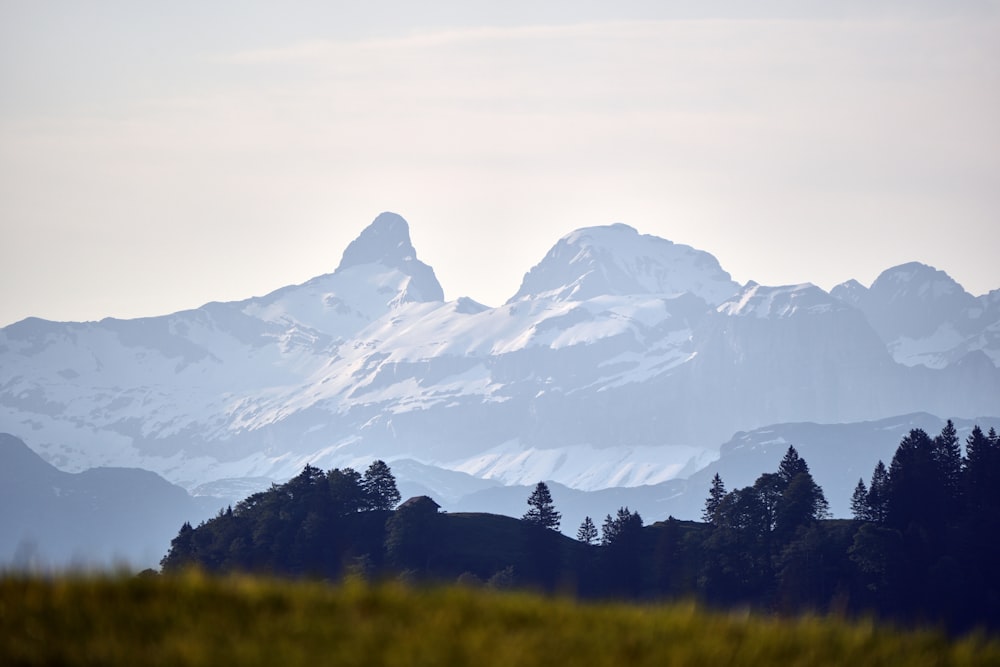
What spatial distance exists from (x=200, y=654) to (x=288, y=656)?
1086 mm

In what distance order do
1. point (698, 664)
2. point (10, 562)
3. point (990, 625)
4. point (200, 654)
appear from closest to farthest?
point (200, 654)
point (698, 664)
point (10, 562)
point (990, 625)

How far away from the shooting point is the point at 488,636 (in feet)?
70.2

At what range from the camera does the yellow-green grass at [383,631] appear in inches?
782

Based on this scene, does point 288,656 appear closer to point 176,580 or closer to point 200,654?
point 200,654

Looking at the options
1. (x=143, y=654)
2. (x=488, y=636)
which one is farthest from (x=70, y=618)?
(x=488, y=636)

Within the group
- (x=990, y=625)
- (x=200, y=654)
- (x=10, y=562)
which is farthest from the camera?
(x=990, y=625)

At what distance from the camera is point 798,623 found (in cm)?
2491

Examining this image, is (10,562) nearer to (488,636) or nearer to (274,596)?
(274,596)

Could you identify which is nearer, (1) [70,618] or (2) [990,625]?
(1) [70,618]

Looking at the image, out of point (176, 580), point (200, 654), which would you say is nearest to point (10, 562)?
point (176, 580)

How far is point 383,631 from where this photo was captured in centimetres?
2133

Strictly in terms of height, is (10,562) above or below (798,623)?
above

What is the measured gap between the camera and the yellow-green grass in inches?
782

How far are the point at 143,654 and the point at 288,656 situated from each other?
177cm
